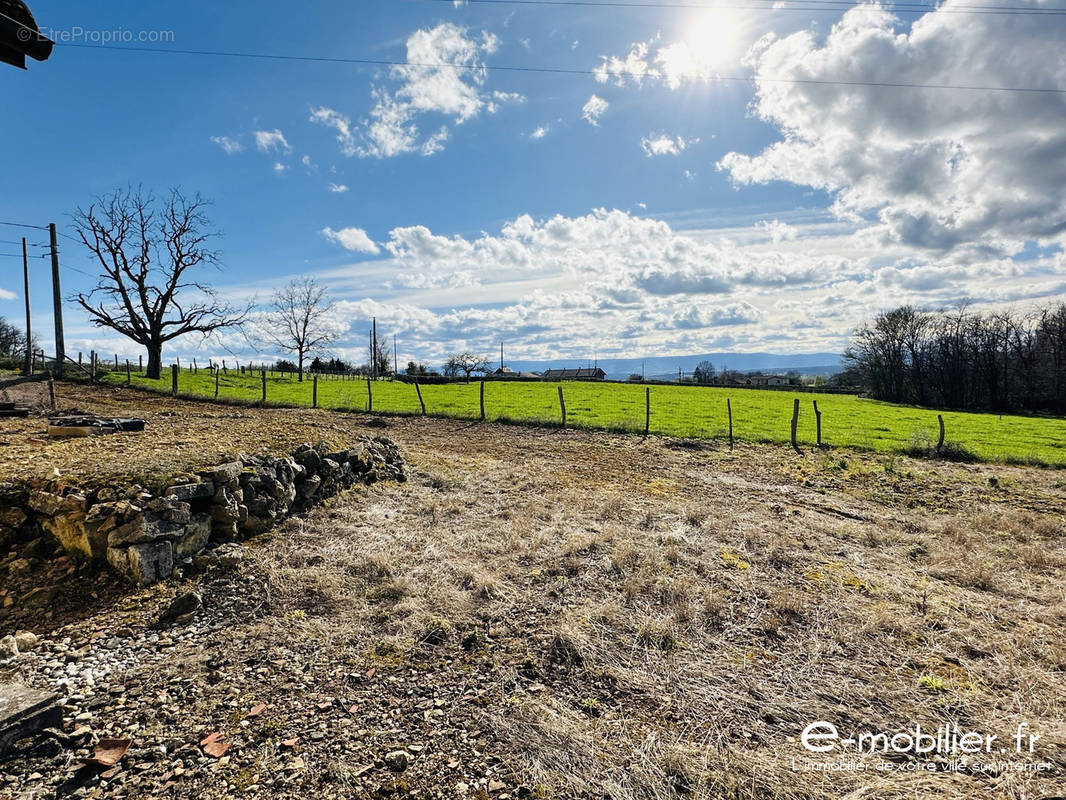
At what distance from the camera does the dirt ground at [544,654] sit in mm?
2947

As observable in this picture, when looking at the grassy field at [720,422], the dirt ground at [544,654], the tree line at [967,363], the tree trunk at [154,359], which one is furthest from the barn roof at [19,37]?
the tree line at [967,363]

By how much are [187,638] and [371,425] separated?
48.9 ft

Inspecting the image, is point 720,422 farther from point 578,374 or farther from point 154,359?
point 578,374

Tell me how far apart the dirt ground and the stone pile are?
0.26 m

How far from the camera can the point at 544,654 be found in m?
4.17

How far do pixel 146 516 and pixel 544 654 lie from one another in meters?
4.64

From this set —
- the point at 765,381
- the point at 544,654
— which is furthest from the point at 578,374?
the point at 544,654

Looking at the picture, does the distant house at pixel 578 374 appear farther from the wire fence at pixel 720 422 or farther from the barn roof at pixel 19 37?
the barn roof at pixel 19 37

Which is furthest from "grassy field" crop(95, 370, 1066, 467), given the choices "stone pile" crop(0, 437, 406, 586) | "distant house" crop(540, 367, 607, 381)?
"distant house" crop(540, 367, 607, 381)

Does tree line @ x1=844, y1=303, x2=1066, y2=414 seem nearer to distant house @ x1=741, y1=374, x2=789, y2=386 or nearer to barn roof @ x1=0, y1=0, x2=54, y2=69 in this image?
distant house @ x1=741, y1=374, x2=789, y2=386

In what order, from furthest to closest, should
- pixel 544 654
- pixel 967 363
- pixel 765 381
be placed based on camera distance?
pixel 765 381 < pixel 967 363 < pixel 544 654

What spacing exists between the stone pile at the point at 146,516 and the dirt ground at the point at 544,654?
260 millimetres

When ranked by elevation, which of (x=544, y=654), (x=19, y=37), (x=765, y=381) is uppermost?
(x=19, y=37)

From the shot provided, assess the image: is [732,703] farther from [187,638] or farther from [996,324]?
[996,324]
